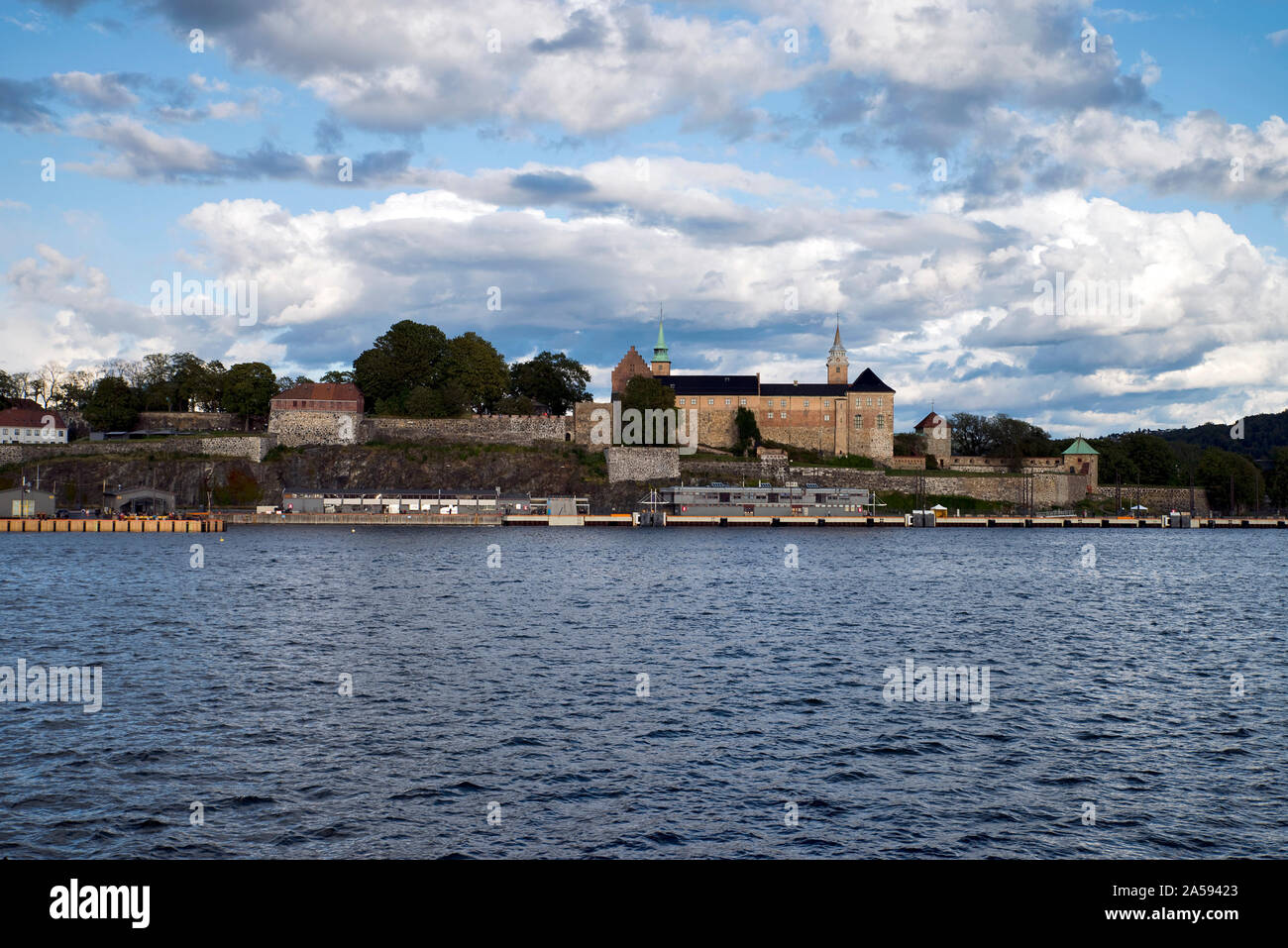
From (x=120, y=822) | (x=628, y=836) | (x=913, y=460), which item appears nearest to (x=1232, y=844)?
(x=628, y=836)

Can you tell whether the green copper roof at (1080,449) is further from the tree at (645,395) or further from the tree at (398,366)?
the tree at (398,366)

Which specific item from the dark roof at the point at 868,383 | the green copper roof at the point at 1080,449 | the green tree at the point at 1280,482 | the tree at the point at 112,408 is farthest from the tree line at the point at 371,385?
the green tree at the point at 1280,482

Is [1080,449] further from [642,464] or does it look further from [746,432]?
[642,464]

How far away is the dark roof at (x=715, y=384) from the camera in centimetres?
13938

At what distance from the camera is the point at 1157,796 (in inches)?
689

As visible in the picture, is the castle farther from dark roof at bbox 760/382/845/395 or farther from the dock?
the dock

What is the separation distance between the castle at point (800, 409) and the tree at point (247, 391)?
46.9 metres

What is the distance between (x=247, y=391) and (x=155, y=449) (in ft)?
54.5

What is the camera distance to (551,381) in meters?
139

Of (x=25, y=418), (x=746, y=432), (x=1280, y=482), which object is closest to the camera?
(x=25, y=418)

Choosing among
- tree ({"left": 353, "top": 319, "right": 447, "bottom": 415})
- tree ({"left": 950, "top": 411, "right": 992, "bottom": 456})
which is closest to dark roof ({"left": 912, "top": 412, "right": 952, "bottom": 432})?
tree ({"left": 950, "top": 411, "right": 992, "bottom": 456})

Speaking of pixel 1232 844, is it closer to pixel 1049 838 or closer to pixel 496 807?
pixel 1049 838

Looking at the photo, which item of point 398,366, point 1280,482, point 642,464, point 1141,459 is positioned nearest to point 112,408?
point 398,366

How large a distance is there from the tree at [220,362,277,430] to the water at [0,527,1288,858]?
8063 cm
